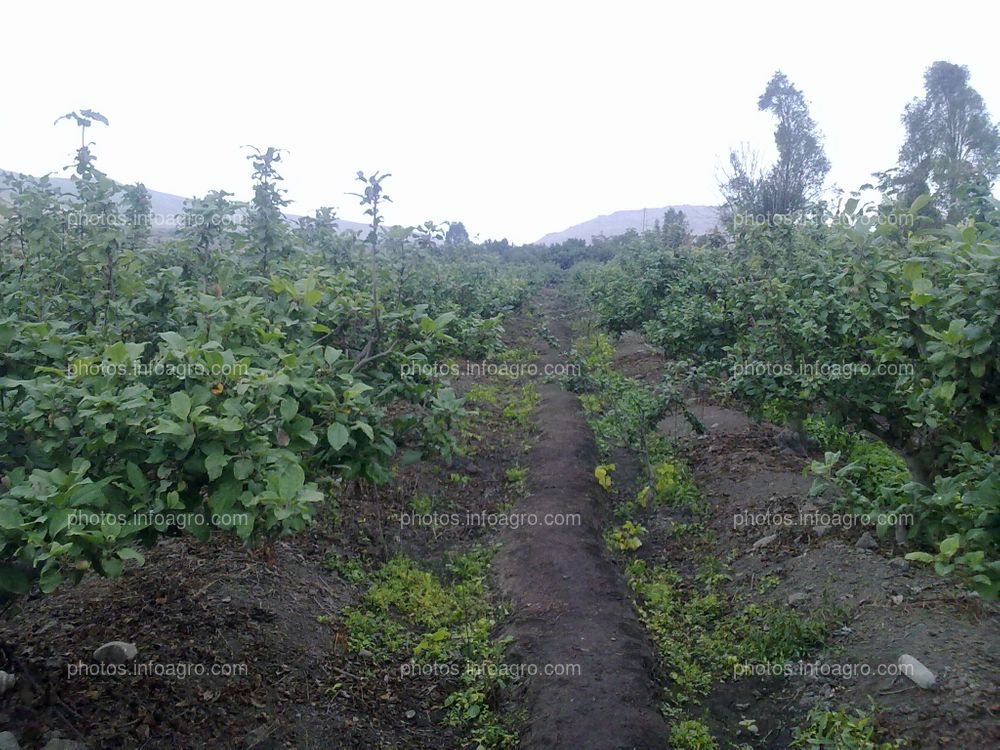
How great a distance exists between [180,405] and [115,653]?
2430mm

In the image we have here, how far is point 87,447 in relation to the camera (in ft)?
8.90

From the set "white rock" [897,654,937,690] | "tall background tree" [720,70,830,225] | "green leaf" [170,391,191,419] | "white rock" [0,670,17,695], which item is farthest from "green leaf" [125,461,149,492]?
"tall background tree" [720,70,830,225]

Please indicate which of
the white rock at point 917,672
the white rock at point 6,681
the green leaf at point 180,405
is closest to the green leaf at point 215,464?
the green leaf at point 180,405

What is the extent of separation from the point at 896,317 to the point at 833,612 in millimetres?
A: 2218

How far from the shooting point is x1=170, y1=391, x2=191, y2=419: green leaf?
241 centimetres

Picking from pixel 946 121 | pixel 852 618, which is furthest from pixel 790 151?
pixel 852 618

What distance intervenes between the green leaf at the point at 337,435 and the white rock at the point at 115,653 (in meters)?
2.28

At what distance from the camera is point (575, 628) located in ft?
17.7

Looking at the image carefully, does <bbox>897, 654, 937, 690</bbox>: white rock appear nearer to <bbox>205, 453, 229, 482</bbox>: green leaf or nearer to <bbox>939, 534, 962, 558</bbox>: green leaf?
<bbox>939, 534, 962, 558</bbox>: green leaf

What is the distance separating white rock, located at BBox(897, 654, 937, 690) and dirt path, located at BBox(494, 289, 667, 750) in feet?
4.51

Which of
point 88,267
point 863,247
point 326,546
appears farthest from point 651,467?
point 88,267

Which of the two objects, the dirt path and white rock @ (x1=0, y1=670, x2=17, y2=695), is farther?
the dirt path

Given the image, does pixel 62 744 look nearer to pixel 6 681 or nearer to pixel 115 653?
pixel 6 681

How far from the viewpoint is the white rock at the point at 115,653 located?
4.10m
